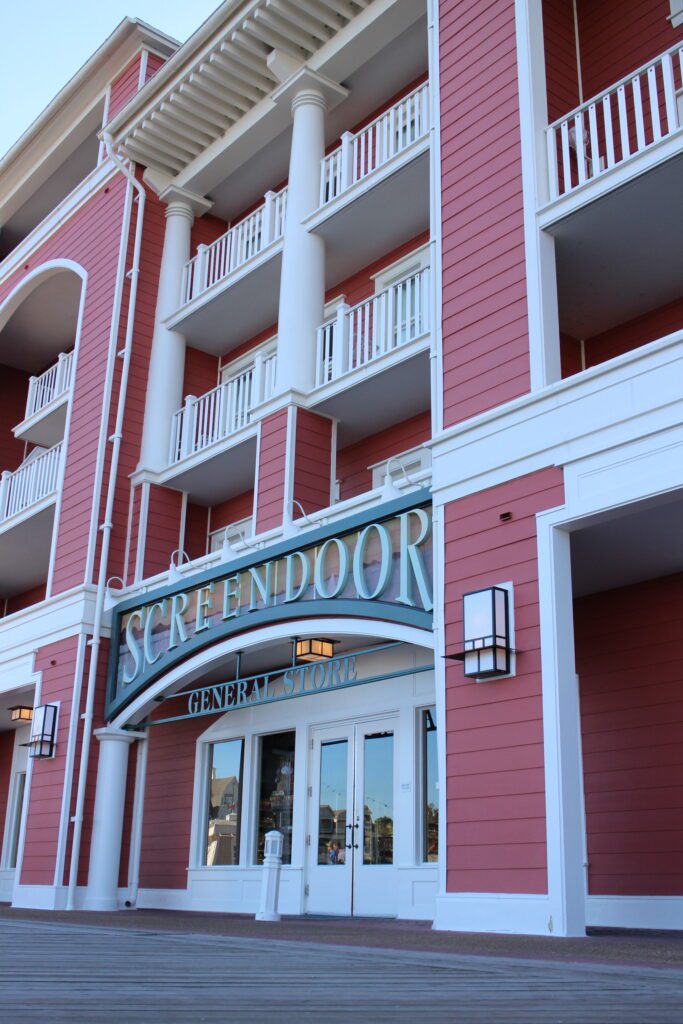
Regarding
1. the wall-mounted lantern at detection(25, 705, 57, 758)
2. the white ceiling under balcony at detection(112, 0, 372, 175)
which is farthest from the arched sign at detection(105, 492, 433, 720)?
the white ceiling under balcony at detection(112, 0, 372, 175)

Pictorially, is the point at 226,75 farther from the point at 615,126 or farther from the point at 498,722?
the point at 498,722

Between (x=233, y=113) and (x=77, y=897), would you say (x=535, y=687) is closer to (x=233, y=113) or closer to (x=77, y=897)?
(x=77, y=897)

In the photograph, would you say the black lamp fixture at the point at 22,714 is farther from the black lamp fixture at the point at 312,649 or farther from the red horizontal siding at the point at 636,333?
the red horizontal siding at the point at 636,333

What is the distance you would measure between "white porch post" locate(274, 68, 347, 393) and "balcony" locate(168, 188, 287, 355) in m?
0.51

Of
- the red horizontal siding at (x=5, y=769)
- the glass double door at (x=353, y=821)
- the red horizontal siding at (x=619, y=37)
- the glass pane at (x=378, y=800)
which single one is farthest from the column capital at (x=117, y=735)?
the red horizontal siding at (x=619, y=37)

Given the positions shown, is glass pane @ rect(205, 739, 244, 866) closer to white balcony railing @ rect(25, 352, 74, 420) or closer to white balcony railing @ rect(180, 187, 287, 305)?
white balcony railing @ rect(180, 187, 287, 305)

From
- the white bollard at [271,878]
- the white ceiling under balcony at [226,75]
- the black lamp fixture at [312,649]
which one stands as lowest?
the white bollard at [271,878]

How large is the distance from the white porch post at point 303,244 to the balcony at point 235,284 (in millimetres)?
513

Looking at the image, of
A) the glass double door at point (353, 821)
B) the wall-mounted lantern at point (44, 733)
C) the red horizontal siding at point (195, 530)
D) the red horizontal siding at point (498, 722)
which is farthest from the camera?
the red horizontal siding at point (195, 530)

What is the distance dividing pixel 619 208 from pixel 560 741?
482cm

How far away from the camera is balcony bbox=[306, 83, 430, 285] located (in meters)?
12.9

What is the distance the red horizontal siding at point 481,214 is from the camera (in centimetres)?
966

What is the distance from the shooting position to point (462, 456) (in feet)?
31.6

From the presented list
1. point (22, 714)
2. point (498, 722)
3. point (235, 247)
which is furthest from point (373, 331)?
point (22, 714)
